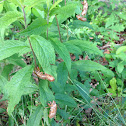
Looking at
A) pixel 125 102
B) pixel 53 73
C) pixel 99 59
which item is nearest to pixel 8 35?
pixel 99 59

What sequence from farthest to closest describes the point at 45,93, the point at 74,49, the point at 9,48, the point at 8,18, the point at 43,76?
the point at 74,49, the point at 45,93, the point at 43,76, the point at 9,48, the point at 8,18

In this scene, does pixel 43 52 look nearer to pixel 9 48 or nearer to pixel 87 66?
pixel 9 48

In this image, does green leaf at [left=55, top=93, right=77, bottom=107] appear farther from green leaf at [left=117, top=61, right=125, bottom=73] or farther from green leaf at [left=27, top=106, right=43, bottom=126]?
green leaf at [left=117, top=61, right=125, bottom=73]

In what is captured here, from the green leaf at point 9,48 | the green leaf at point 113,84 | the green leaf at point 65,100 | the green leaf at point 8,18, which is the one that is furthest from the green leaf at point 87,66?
the green leaf at point 8,18

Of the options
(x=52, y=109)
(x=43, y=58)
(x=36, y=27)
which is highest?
(x=36, y=27)

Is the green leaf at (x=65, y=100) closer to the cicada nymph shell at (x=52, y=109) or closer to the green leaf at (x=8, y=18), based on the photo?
the cicada nymph shell at (x=52, y=109)

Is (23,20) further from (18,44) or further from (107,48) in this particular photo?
(107,48)

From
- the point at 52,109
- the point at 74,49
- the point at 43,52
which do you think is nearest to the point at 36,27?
the point at 43,52

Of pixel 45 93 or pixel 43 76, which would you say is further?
pixel 45 93
